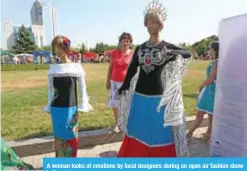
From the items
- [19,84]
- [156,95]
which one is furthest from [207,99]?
[19,84]

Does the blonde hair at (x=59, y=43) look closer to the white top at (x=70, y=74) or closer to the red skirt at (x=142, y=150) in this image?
the white top at (x=70, y=74)

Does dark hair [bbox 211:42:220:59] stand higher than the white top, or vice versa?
dark hair [bbox 211:42:220:59]

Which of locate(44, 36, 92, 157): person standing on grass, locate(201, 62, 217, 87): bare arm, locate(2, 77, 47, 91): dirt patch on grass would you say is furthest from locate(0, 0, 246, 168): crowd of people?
locate(2, 77, 47, 91): dirt patch on grass

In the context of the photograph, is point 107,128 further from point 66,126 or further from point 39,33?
point 39,33

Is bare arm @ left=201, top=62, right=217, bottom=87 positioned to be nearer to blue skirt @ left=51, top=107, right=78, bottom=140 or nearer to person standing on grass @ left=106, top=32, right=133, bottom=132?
person standing on grass @ left=106, top=32, right=133, bottom=132

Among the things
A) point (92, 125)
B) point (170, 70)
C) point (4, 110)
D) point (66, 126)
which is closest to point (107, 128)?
point (92, 125)

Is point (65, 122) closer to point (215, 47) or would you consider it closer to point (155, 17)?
point (155, 17)

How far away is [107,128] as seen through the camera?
4070 mm

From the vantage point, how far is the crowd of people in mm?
2373

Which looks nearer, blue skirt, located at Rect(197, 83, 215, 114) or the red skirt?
the red skirt

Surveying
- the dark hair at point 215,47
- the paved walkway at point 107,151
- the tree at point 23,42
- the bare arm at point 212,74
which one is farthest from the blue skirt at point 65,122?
the tree at point 23,42

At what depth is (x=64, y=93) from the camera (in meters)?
2.49

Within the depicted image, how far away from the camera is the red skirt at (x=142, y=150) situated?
8.20 ft

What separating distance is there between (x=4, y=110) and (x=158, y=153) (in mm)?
4270
